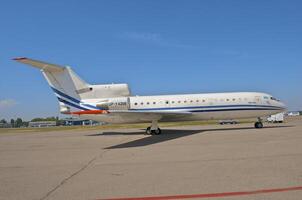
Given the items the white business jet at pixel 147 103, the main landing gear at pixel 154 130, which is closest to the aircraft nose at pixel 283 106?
the white business jet at pixel 147 103

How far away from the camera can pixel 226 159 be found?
10594 mm

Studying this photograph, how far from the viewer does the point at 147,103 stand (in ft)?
89.8

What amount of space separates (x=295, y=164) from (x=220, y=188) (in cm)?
376

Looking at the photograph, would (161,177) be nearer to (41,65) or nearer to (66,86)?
(41,65)

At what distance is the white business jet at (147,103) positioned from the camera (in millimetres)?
25664

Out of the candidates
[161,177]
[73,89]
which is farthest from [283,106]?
[161,177]

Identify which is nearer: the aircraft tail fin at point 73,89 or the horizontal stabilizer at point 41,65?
the horizontal stabilizer at point 41,65

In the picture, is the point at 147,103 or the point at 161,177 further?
the point at 147,103

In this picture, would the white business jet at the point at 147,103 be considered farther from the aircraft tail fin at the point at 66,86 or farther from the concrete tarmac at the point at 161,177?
the concrete tarmac at the point at 161,177

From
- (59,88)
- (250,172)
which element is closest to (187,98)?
Result: (59,88)

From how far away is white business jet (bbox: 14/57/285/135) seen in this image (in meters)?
25.7

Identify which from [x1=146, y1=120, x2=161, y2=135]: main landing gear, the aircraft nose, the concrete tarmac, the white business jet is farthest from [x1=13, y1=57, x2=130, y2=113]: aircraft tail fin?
the concrete tarmac

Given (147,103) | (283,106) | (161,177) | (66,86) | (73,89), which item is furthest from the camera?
(283,106)

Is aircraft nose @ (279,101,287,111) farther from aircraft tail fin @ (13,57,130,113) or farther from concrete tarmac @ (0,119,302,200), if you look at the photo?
concrete tarmac @ (0,119,302,200)
